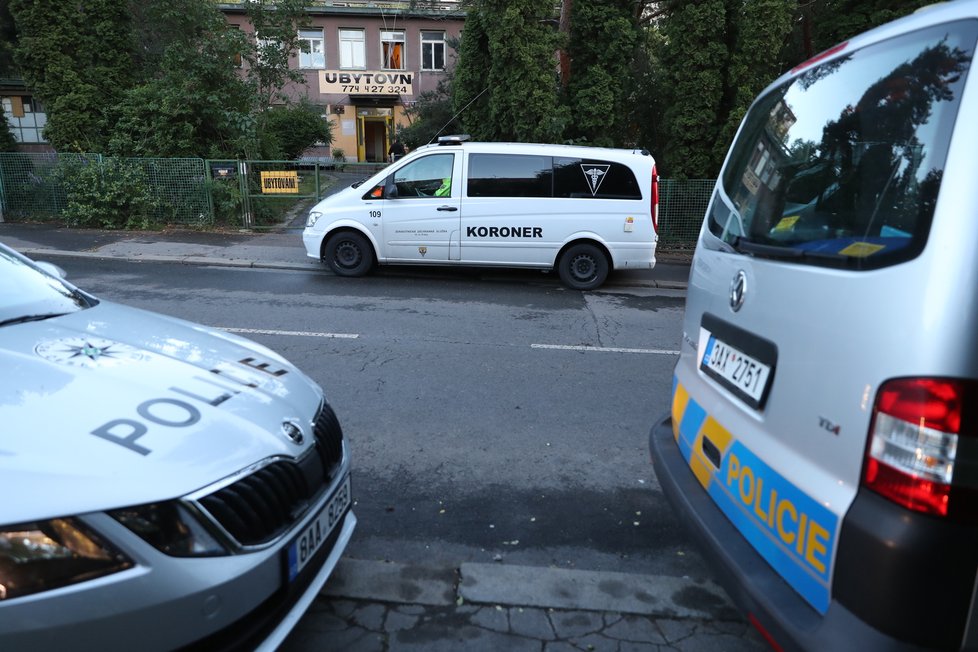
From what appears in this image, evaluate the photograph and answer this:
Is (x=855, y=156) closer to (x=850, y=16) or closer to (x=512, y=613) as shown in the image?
(x=512, y=613)

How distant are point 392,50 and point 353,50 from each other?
78.5 inches

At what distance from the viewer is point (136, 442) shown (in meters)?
2.05

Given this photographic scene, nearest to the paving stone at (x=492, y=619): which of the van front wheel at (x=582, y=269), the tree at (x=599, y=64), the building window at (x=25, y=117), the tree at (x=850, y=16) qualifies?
the van front wheel at (x=582, y=269)

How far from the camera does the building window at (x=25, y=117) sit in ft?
88.4

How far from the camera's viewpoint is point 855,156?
216cm

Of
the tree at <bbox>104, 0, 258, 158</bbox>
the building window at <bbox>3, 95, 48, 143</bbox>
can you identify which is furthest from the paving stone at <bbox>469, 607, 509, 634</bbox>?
the building window at <bbox>3, 95, 48, 143</bbox>

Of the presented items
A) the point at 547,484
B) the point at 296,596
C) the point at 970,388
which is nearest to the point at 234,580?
the point at 296,596

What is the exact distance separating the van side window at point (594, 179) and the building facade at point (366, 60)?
25777 millimetres

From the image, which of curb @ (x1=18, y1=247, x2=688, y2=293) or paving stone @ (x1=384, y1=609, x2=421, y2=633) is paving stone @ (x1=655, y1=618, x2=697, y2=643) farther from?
curb @ (x1=18, y1=247, x2=688, y2=293)

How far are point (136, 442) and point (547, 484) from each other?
258cm

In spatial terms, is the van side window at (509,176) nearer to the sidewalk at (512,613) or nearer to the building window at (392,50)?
the sidewalk at (512,613)

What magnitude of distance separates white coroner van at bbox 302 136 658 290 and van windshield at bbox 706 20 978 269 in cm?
724

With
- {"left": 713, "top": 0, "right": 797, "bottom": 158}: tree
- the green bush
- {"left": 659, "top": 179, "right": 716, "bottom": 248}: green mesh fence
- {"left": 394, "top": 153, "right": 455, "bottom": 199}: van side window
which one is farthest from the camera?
the green bush

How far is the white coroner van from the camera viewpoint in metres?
10.1
